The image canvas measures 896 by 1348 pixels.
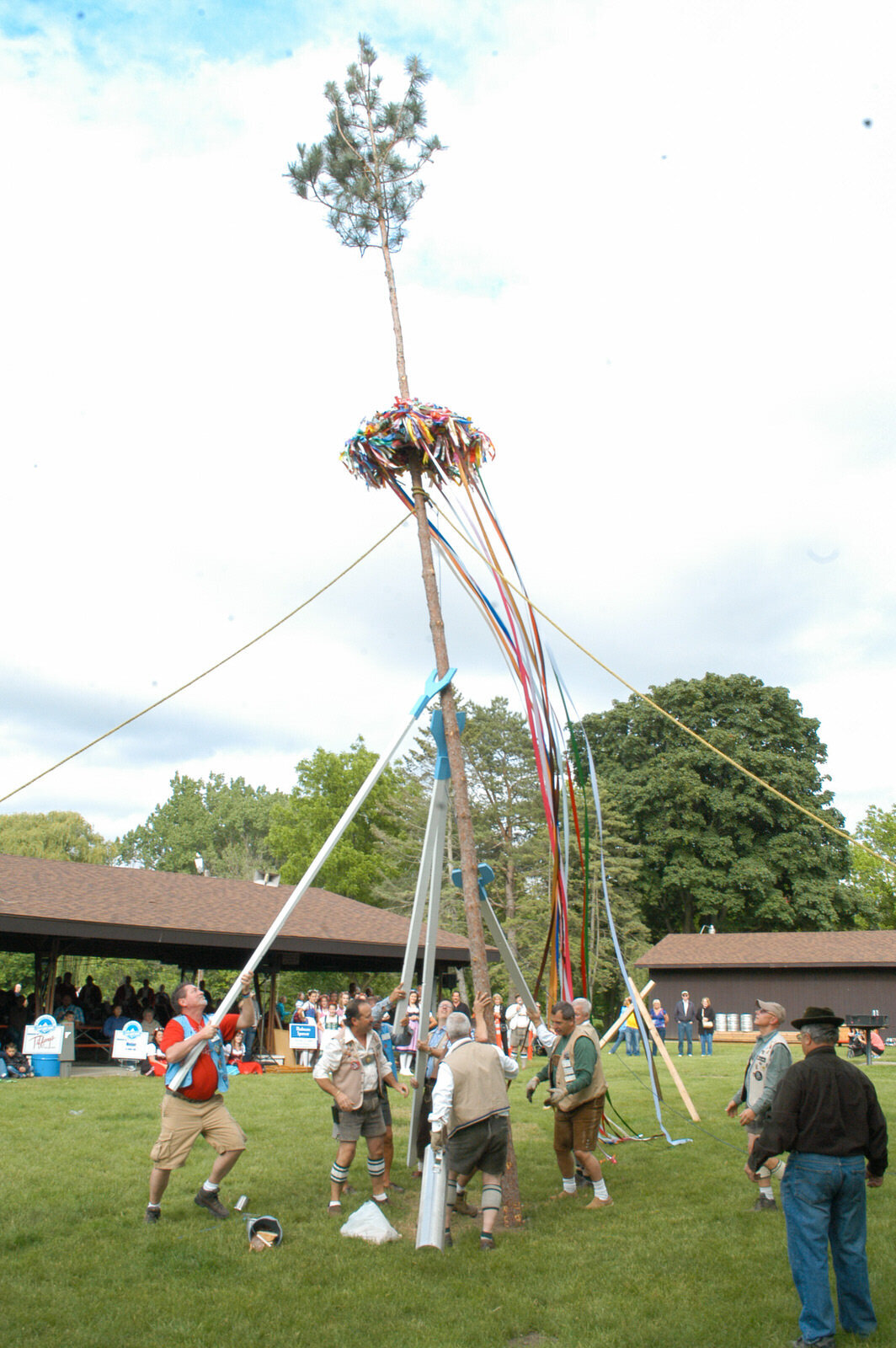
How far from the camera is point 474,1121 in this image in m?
5.75

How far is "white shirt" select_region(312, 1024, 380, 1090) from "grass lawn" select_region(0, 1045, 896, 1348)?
2.85 ft

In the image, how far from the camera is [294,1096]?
11891mm

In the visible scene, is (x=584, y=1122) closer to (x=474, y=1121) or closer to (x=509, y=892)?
(x=474, y=1121)

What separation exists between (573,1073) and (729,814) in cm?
2847

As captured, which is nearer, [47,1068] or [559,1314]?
[559,1314]

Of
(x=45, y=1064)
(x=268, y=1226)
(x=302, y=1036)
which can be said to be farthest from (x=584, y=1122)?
(x=302, y=1036)

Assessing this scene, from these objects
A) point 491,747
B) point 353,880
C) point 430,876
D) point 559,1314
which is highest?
point 491,747

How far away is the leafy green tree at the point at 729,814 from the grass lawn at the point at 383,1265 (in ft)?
85.6

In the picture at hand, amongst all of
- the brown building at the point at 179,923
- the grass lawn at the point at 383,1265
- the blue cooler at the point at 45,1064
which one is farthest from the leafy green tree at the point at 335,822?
the grass lawn at the point at 383,1265

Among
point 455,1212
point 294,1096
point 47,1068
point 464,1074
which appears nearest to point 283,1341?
point 464,1074

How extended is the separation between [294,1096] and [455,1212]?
18.7 ft

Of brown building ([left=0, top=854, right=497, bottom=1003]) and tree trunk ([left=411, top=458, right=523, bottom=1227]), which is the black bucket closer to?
tree trunk ([left=411, top=458, right=523, bottom=1227])

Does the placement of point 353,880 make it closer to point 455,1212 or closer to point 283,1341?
point 455,1212

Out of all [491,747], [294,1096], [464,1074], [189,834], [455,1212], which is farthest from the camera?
[189,834]
